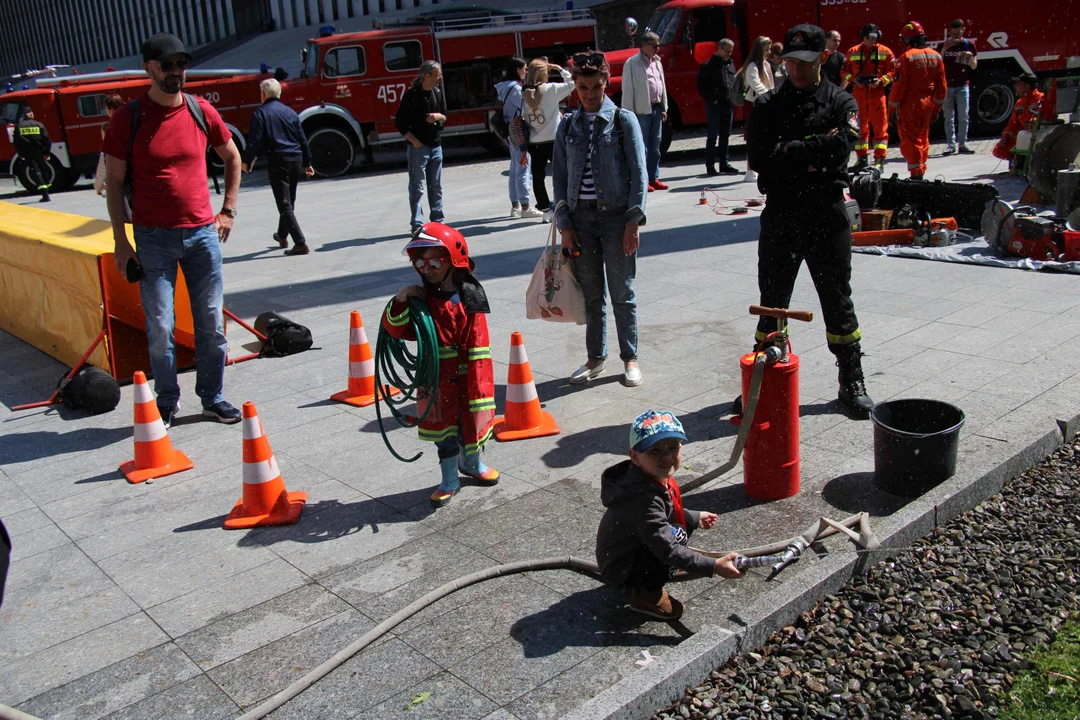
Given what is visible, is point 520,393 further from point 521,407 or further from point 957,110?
point 957,110

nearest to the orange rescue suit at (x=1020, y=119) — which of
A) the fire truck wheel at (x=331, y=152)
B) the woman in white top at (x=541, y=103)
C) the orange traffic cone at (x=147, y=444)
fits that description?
the woman in white top at (x=541, y=103)

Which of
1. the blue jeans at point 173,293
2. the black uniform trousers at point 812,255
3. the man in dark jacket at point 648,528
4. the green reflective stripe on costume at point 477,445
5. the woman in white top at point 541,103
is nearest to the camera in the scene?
the man in dark jacket at point 648,528

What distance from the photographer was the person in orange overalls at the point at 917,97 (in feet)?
41.3

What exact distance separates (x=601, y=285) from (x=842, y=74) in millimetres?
9102

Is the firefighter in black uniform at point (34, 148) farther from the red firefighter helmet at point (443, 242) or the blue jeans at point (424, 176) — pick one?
the red firefighter helmet at point (443, 242)

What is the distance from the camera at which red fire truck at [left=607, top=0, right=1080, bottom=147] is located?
55.0ft

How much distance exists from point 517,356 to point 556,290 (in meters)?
0.73

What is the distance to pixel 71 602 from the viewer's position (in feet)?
13.3

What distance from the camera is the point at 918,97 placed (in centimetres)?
1263

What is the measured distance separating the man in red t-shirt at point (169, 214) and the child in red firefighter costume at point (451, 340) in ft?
6.12

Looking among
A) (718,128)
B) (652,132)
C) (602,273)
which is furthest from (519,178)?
(602,273)

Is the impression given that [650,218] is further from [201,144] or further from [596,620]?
[596,620]

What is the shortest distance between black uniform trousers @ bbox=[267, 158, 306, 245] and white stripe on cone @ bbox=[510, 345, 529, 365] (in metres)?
6.29

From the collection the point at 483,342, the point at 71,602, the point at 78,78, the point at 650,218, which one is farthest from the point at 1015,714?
the point at 78,78
